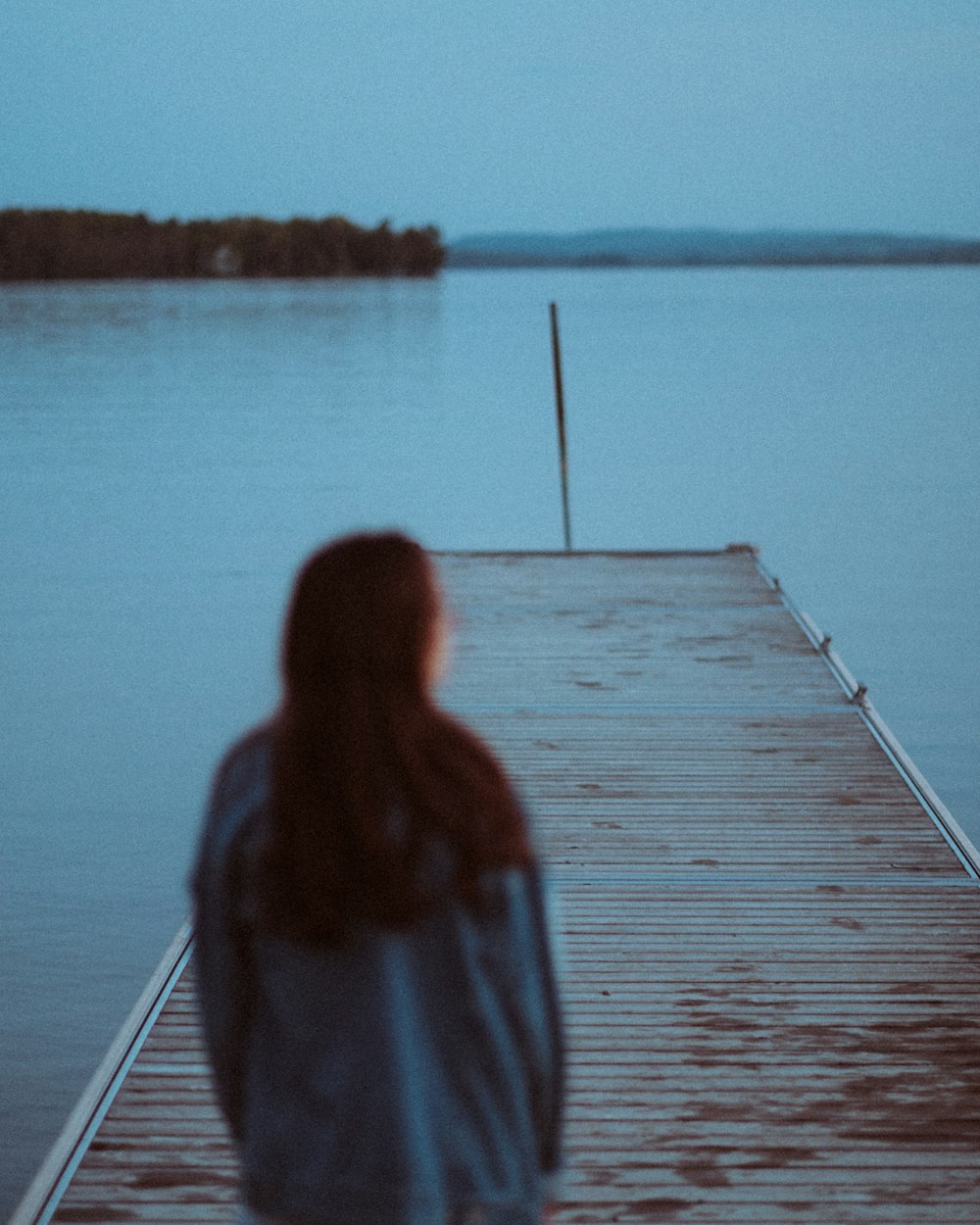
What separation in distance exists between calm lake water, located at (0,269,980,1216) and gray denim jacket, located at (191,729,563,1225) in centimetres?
283

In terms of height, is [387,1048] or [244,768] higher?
[244,768]

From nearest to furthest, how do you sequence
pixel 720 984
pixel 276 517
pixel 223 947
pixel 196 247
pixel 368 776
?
pixel 368 776, pixel 223 947, pixel 720 984, pixel 276 517, pixel 196 247

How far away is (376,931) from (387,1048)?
0.40 feet

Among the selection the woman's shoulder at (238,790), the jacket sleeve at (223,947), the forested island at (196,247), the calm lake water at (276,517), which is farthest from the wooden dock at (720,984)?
the forested island at (196,247)

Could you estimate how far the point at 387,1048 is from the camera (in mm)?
1519

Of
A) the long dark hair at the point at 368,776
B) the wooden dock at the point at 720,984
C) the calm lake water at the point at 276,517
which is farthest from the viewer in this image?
the calm lake water at the point at 276,517

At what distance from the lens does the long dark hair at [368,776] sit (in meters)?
1.47

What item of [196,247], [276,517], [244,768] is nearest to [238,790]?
[244,768]

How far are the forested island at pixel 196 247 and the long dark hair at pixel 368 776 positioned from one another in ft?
286

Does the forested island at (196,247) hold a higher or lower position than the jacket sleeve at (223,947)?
higher

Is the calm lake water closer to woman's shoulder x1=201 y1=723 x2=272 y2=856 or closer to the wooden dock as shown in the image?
the wooden dock

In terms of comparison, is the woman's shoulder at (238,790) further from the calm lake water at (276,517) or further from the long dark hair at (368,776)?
the calm lake water at (276,517)

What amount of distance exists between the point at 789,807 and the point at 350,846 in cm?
426

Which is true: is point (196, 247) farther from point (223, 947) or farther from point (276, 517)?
point (223, 947)
